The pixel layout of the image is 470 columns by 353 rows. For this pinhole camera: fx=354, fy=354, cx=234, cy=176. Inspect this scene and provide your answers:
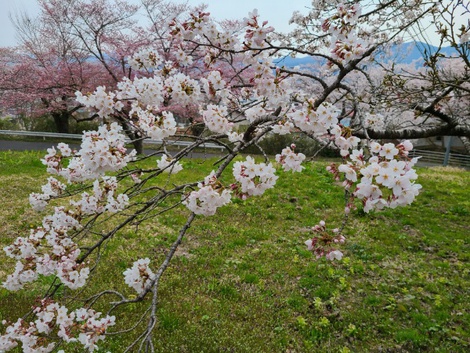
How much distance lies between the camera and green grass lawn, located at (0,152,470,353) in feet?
13.3

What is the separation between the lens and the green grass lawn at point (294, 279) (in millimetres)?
4059

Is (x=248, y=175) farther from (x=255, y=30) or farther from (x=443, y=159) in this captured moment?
(x=443, y=159)

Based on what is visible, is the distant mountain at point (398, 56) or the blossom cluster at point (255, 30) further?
the distant mountain at point (398, 56)

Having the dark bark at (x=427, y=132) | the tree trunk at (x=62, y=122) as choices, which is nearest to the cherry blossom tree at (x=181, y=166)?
the dark bark at (x=427, y=132)

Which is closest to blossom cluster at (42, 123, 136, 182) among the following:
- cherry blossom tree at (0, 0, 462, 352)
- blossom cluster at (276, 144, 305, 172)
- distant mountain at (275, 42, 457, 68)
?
cherry blossom tree at (0, 0, 462, 352)

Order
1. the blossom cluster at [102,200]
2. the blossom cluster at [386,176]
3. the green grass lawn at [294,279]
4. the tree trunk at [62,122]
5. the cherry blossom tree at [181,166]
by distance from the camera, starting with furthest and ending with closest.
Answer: the tree trunk at [62,122], the green grass lawn at [294,279], the blossom cluster at [102,200], the cherry blossom tree at [181,166], the blossom cluster at [386,176]

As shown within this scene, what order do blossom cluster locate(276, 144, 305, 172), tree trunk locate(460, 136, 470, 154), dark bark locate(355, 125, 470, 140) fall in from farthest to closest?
tree trunk locate(460, 136, 470, 154), dark bark locate(355, 125, 470, 140), blossom cluster locate(276, 144, 305, 172)

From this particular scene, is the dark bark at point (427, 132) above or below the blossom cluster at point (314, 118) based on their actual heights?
below

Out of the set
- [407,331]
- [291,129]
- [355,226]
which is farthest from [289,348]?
[355,226]

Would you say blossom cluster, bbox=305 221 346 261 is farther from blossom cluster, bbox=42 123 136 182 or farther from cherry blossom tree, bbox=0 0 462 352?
blossom cluster, bbox=42 123 136 182

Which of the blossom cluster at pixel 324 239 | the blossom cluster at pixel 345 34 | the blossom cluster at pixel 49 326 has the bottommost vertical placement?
the blossom cluster at pixel 49 326

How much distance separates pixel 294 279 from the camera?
5266 millimetres

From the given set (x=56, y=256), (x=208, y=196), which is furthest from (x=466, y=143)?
(x=56, y=256)

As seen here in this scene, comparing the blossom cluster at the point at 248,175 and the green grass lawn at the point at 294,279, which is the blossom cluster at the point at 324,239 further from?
the green grass lawn at the point at 294,279
